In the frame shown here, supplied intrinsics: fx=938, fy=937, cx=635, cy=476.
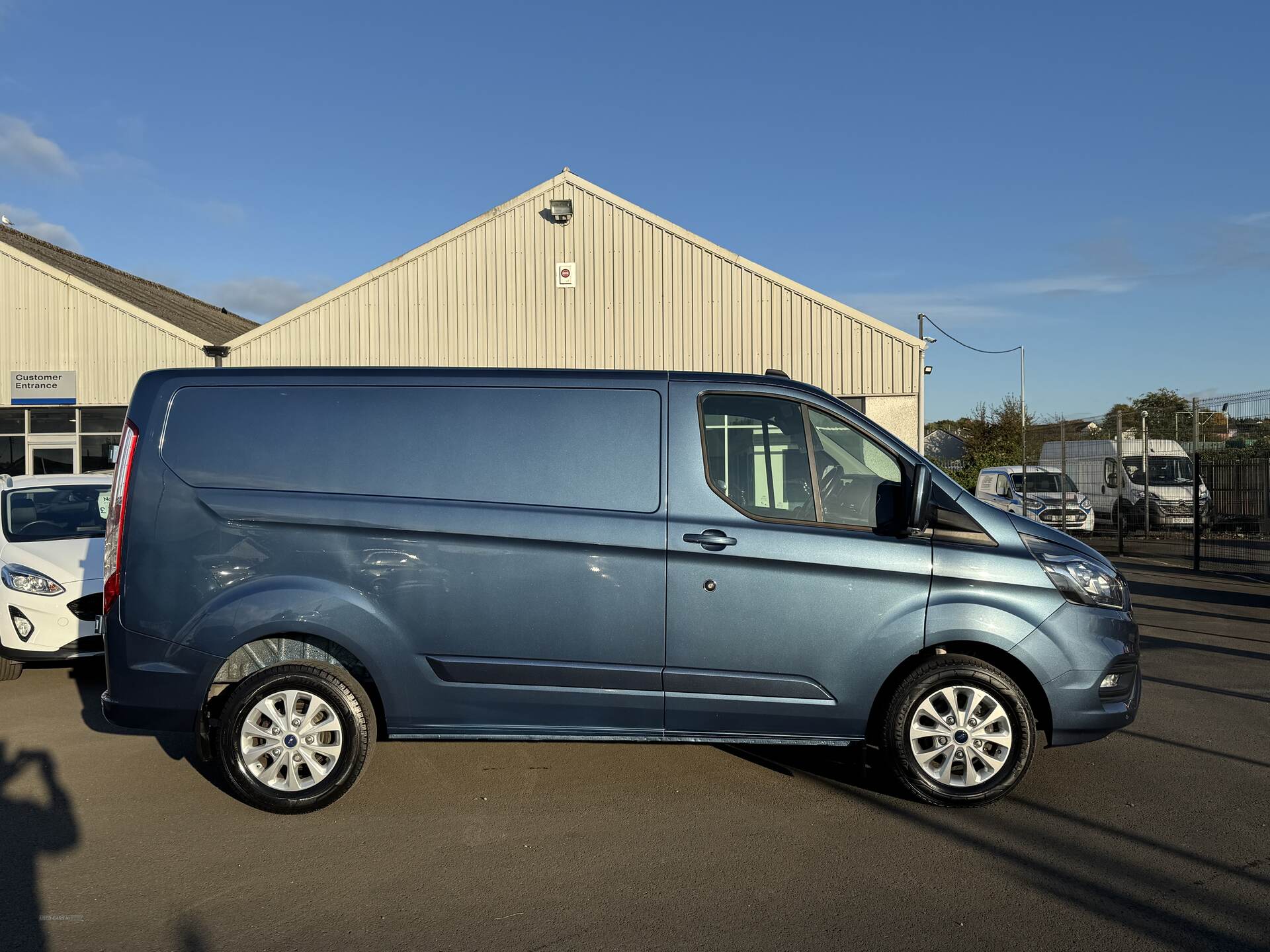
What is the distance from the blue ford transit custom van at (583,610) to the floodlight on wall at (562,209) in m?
14.2

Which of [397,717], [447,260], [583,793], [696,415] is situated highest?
[447,260]

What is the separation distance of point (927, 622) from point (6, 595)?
6335 mm

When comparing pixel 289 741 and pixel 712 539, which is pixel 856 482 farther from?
pixel 289 741

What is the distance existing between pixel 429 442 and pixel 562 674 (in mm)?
1317

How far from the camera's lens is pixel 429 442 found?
4.66m

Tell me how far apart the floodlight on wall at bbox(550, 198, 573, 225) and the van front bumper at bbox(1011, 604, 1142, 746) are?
15.0 meters

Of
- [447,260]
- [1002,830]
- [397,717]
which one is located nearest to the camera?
[1002,830]

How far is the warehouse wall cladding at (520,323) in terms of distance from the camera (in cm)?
1770

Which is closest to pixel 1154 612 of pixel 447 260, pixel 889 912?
pixel 889 912

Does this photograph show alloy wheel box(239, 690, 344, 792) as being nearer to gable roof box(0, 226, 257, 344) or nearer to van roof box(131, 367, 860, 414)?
van roof box(131, 367, 860, 414)

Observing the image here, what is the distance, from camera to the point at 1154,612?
1059 cm

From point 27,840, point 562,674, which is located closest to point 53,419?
point 27,840

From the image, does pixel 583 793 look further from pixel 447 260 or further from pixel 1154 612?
pixel 447 260

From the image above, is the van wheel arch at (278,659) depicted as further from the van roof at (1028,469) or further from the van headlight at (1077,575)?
the van roof at (1028,469)
